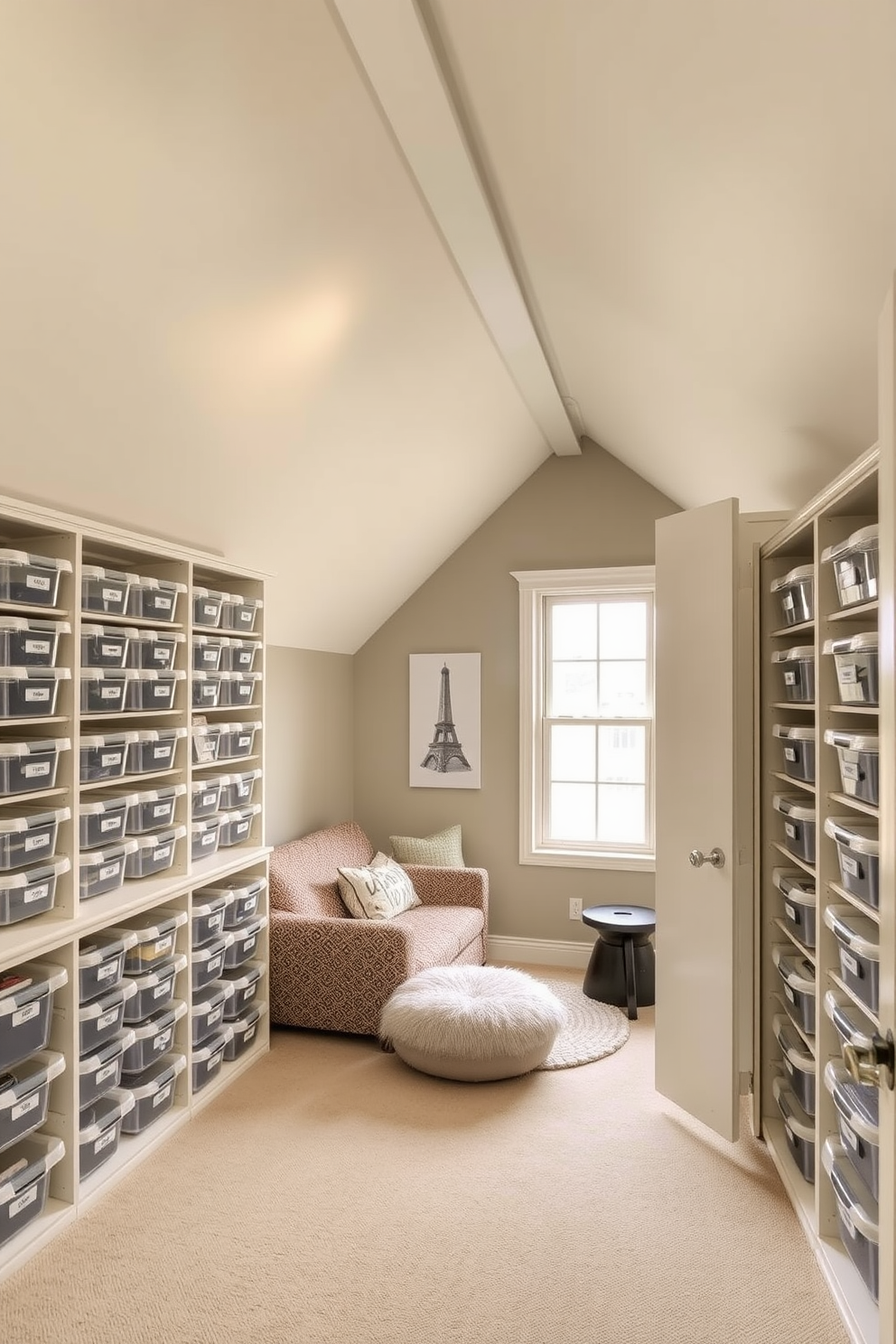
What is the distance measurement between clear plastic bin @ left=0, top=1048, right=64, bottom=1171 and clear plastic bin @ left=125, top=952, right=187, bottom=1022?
0.36 m

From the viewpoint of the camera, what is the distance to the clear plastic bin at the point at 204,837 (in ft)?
10.4

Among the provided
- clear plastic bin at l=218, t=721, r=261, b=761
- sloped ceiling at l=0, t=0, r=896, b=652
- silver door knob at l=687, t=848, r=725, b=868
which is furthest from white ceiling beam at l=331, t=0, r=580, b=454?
silver door knob at l=687, t=848, r=725, b=868

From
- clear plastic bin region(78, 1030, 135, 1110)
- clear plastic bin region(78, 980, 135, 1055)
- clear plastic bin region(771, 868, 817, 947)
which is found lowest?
clear plastic bin region(78, 1030, 135, 1110)

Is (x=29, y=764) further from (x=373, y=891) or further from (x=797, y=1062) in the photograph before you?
(x=797, y=1062)

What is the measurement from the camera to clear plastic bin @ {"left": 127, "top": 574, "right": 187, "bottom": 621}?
2852 mm

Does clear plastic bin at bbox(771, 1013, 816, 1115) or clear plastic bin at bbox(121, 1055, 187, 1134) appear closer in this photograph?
clear plastic bin at bbox(771, 1013, 816, 1115)

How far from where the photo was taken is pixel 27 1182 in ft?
7.43

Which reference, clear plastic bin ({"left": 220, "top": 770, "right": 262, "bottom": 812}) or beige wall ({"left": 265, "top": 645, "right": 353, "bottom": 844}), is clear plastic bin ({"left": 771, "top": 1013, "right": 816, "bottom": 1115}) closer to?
clear plastic bin ({"left": 220, "top": 770, "right": 262, "bottom": 812})

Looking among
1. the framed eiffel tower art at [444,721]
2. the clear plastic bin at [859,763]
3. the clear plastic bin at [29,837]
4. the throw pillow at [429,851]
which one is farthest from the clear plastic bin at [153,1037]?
the framed eiffel tower art at [444,721]

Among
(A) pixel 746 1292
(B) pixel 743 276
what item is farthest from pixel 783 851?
(B) pixel 743 276

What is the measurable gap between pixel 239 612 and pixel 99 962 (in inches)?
55.4

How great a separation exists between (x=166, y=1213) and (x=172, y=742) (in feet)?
4.66

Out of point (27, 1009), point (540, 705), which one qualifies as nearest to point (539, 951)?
point (540, 705)

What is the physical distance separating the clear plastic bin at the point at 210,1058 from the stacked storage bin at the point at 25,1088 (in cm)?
69
